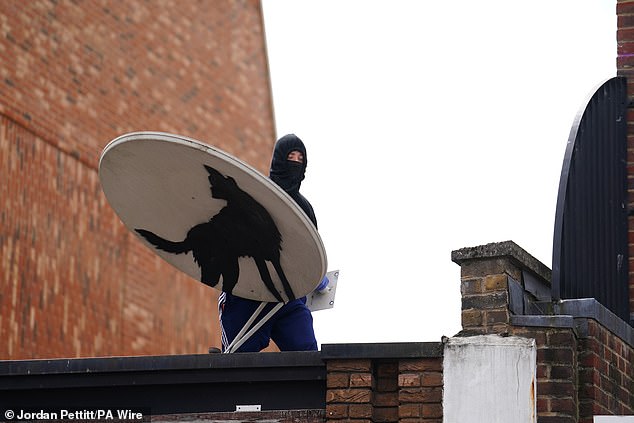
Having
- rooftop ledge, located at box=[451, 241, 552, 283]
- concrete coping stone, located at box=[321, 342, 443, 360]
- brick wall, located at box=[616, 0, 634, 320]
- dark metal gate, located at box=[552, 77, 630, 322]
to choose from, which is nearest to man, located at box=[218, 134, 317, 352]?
rooftop ledge, located at box=[451, 241, 552, 283]

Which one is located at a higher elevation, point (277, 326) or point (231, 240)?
point (231, 240)

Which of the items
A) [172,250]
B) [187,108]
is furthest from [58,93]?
[172,250]

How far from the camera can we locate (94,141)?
1823cm

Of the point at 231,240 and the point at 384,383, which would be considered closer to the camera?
the point at 384,383

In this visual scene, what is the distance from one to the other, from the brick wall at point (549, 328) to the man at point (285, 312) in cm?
131

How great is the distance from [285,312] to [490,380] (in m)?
1.97

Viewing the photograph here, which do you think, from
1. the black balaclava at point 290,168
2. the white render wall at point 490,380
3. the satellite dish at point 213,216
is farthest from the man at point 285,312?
the white render wall at point 490,380

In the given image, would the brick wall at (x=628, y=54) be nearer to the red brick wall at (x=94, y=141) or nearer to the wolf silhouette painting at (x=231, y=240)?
the wolf silhouette painting at (x=231, y=240)

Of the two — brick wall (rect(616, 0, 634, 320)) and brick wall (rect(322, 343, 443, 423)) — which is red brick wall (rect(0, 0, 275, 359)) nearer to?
brick wall (rect(616, 0, 634, 320))

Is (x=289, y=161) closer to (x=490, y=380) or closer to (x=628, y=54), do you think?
(x=490, y=380)

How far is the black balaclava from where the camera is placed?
9.59 metres

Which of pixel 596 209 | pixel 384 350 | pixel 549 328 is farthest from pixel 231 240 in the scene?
pixel 596 209

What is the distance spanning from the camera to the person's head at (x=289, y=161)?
9594 mm

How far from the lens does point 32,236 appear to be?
17.0 m
